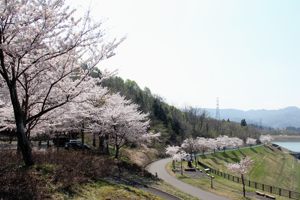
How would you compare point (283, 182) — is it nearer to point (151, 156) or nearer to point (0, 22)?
point (151, 156)

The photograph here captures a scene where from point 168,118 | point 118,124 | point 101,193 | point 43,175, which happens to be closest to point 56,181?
point 43,175

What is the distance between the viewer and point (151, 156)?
244 feet

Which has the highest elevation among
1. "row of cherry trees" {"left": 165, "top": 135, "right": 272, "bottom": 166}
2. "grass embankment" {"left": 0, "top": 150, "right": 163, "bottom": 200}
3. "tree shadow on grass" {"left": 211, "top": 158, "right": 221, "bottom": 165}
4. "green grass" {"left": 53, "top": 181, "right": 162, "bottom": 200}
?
"grass embankment" {"left": 0, "top": 150, "right": 163, "bottom": 200}

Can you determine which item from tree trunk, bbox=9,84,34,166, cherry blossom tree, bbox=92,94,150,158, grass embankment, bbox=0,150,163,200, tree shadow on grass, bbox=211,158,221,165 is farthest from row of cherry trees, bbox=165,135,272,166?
tree trunk, bbox=9,84,34,166

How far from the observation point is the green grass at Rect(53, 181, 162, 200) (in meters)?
12.9

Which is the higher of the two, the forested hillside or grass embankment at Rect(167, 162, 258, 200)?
the forested hillside

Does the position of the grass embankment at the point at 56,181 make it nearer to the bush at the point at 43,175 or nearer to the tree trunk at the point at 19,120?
the bush at the point at 43,175

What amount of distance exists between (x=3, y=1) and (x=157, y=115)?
331ft

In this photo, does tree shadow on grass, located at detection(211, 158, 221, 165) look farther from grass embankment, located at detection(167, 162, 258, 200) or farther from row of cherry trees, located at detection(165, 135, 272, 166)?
grass embankment, located at detection(167, 162, 258, 200)

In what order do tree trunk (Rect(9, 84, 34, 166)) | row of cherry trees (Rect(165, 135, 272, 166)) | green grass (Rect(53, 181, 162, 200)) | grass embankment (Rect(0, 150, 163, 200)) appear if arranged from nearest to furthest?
grass embankment (Rect(0, 150, 163, 200)) < tree trunk (Rect(9, 84, 34, 166)) < green grass (Rect(53, 181, 162, 200)) < row of cherry trees (Rect(165, 135, 272, 166))

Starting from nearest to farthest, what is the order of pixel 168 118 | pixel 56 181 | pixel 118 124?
pixel 56 181 < pixel 118 124 < pixel 168 118

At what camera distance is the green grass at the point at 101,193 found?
42.4 ft

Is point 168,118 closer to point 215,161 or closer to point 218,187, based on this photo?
point 215,161

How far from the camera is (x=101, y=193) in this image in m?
14.4
